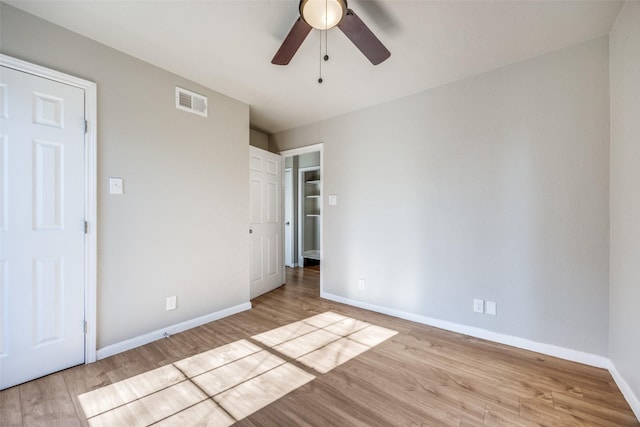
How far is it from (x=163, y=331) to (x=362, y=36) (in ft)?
9.76

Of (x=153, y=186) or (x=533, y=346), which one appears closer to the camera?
(x=533, y=346)

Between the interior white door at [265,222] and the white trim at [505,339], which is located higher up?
the interior white door at [265,222]

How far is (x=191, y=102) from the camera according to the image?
275 cm

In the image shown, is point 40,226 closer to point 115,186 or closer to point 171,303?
point 115,186

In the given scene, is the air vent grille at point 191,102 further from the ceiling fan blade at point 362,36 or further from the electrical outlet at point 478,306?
the electrical outlet at point 478,306

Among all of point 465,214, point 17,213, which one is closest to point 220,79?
point 17,213

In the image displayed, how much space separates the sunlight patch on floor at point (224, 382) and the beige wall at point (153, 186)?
67cm

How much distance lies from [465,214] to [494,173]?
45cm

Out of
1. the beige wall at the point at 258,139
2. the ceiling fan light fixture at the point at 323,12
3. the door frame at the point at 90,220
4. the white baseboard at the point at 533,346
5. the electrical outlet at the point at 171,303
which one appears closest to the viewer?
the ceiling fan light fixture at the point at 323,12

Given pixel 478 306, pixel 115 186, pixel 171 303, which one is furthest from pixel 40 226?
pixel 478 306

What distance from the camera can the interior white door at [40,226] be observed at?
5.75 feet

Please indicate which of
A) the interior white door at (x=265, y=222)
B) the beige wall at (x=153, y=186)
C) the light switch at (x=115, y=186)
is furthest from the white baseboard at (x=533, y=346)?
the light switch at (x=115, y=186)

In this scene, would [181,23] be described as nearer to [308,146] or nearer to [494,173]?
[308,146]

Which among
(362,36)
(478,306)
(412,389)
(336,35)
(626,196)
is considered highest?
(336,35)
